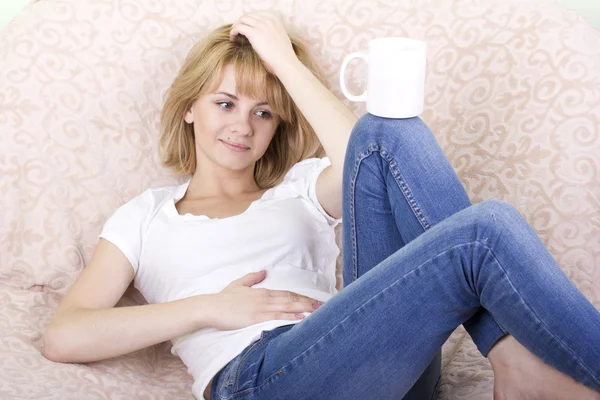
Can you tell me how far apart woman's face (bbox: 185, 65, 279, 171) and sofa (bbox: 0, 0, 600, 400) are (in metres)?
0.20

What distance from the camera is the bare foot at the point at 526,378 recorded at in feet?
3.44

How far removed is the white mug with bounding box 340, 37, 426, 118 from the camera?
117 cm

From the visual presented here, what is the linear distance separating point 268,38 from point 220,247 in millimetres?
458

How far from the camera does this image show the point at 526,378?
108 centimetres

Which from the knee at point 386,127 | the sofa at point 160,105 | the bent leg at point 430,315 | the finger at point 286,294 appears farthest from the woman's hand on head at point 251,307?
the knee at point 386,127

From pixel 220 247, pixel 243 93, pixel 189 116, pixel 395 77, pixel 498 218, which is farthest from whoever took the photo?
pixel 189 116

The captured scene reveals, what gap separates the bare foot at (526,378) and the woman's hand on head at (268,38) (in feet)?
2.55

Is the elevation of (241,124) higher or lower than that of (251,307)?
higher

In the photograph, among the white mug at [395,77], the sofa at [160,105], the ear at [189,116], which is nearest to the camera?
the white mug at [395,77]

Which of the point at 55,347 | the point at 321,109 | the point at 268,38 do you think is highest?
the point at 268,38

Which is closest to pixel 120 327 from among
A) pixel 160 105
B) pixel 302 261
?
pixel 302 261

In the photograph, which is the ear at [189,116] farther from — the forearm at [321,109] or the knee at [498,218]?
the knee at [498,218]

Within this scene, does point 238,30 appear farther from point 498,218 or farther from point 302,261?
point 498,218

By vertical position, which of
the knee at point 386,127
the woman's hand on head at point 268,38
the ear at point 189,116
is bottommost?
the knee at point 386,127
